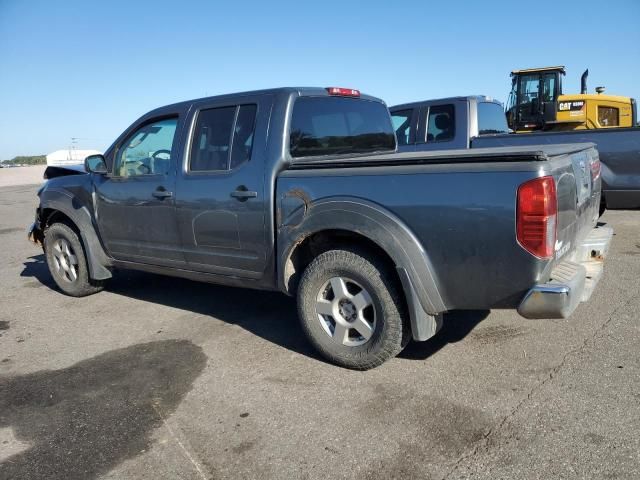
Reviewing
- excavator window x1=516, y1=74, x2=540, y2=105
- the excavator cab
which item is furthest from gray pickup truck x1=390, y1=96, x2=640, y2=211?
excavator window x1=516, y1=74, x2=540, y2=105

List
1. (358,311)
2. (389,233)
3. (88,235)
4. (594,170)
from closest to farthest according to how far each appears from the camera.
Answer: (389,233) → (358,311) → (594,170) → (88,235)

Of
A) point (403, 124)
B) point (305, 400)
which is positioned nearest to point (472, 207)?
point (305, 400)

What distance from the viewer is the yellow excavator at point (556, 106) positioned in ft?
40.7

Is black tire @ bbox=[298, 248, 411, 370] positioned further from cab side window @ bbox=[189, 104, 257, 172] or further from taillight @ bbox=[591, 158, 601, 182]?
taillight @ bbox=[591, 158, 601, 182]

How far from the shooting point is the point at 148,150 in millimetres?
4805

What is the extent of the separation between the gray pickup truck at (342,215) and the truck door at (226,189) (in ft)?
0.04

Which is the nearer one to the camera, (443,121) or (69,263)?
(69,263)

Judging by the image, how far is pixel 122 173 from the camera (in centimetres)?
497

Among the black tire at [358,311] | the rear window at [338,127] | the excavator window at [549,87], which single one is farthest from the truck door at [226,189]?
the excavator window at [549,87]

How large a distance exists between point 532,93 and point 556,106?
256cm

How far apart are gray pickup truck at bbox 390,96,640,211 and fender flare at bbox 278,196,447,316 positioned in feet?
12.3

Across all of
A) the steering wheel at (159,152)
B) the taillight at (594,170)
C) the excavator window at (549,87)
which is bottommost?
the taillight at (594,170)

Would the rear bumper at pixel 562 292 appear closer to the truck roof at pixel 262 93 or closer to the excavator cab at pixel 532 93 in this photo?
the truck roof at pixel 262 93

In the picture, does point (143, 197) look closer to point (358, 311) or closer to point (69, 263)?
point (69, 263)
